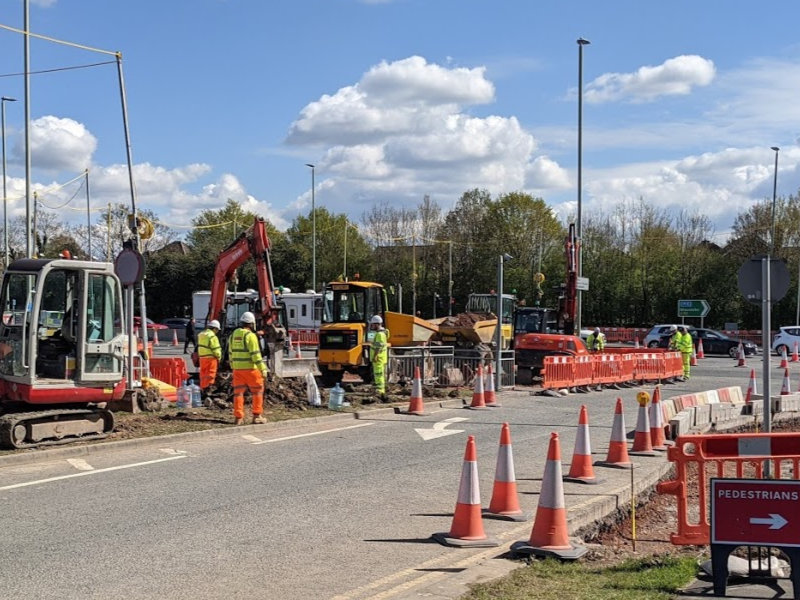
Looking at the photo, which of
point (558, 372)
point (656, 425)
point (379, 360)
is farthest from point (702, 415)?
point (379, 360)

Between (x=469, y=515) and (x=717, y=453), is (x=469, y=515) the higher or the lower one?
the lower one

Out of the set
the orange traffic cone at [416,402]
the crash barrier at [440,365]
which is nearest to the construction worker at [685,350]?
the crash barrier at [440,365]

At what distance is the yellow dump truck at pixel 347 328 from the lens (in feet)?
77.5

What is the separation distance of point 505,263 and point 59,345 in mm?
52850

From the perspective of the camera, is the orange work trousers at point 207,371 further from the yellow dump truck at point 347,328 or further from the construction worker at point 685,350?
the construction worker at point 685,350

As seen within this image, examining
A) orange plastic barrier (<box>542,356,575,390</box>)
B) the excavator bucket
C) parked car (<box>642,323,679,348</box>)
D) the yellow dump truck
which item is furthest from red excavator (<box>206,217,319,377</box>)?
parked car (<box>642,323,679,348</box>)

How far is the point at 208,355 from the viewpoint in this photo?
59.6 feet

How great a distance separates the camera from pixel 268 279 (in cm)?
2138

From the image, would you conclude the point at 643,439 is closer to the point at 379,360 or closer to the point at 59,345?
the point at 379,360

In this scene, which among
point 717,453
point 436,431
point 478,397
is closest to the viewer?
point 717,453

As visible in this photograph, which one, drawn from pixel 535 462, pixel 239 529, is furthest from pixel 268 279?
pixel 239 529

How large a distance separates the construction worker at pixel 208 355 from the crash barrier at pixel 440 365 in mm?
6232

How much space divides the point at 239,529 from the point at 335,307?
16106mm

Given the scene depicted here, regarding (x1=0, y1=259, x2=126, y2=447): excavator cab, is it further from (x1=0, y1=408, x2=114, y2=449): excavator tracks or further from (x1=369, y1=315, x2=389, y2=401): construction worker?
(x1=369, y1=315, x2=389, y2=401): construction worker
